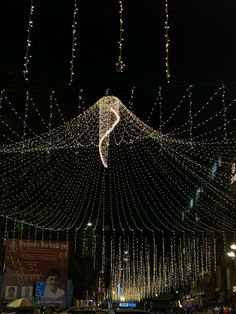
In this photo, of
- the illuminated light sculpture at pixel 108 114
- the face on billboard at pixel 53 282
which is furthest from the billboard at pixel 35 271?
the illuminated light sculpture at pixel 108 114

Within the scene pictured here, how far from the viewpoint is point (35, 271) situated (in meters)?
23.7

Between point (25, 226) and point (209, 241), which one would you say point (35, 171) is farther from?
point (209, 241)

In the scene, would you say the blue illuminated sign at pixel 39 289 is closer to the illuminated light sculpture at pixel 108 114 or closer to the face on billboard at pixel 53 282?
the face on billboard at pixel 53 282

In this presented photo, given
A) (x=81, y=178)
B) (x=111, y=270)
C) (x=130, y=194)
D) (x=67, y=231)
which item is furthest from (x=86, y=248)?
(x=111, y=270)

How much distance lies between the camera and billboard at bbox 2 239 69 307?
914 inches

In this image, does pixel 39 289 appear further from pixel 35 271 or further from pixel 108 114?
pixel 108 114

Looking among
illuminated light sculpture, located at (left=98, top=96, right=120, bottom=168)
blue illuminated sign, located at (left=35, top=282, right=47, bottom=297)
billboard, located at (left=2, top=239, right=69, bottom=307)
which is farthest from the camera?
billboard, located at (left=2, top=239, right=69, bottom=307)

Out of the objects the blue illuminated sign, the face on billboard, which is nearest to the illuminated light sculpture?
the blue illuminated sign

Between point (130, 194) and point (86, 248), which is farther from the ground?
point (130, 194)

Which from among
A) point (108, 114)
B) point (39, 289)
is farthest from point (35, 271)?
point (108, 114)

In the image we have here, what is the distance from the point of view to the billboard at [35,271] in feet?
76.1

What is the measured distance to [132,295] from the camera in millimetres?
79188

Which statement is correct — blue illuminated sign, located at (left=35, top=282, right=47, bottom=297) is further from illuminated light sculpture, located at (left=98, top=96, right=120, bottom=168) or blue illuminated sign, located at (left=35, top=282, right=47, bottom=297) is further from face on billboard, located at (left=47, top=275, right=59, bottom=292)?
illuminated light sculpture, located at (left=98, top=96, right=120, bottom=168)

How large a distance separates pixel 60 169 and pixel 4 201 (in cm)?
293
